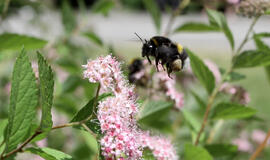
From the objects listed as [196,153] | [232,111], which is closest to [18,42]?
[196,153]

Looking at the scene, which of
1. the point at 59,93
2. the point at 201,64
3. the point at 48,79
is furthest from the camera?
the point at 59,93

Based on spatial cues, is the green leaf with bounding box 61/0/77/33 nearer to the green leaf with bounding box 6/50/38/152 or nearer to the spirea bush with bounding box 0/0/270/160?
the spirea bush with bounding box 0/0/270/160

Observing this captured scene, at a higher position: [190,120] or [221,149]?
[190,120]

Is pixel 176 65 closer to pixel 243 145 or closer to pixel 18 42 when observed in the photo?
pixel 18 42

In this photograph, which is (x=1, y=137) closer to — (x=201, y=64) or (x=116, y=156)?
(x=116, y=156)

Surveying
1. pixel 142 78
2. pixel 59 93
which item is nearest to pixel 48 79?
pixel 142 78
